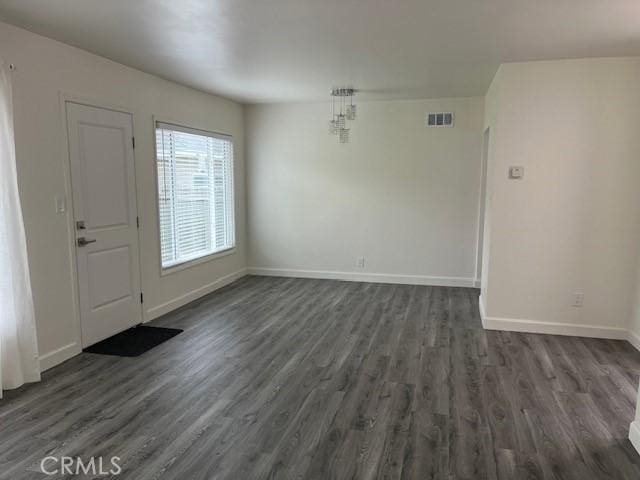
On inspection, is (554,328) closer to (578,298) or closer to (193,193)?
(578,298)

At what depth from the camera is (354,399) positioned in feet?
9.75

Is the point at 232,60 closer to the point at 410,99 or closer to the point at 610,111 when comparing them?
the point at 410,99

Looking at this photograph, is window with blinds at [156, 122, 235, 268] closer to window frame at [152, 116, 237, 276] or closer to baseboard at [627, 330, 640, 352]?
window frame at [152, 116, 237, 276]

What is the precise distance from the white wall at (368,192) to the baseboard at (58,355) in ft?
11.2

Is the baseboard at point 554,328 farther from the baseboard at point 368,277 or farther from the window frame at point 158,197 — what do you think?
the window frame at point 158,197

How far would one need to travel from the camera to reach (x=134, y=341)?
3998mm

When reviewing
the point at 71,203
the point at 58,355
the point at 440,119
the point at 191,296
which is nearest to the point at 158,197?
the point at 71,203

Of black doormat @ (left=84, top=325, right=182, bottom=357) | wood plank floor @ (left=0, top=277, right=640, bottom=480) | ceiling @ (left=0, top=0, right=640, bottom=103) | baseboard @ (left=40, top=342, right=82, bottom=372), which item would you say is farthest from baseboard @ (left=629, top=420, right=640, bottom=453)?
baseboard @ (left=40, top=342, right=82, bottom=372)

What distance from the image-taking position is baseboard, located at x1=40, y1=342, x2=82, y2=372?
11.0ft

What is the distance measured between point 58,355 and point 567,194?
4599 mm

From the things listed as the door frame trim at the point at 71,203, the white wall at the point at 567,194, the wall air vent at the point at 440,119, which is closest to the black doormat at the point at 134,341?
the door frame trim at the point at 71,203

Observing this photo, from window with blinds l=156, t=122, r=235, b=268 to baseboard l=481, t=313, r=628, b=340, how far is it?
3477mm

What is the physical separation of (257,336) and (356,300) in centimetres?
164

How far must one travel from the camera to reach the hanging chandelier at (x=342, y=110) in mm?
5302
